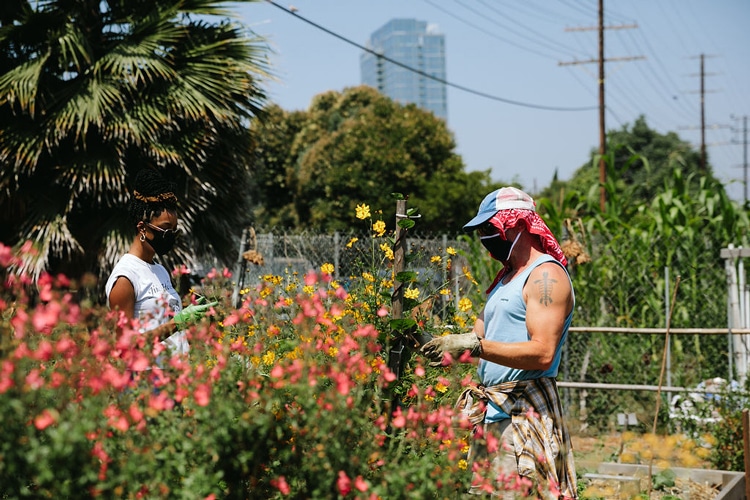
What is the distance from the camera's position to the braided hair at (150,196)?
9.44 feet

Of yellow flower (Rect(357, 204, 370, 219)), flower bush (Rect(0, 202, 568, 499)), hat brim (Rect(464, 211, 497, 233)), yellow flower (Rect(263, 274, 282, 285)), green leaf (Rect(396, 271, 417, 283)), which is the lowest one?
flower bush (Rect(0, 202, 568, 499))

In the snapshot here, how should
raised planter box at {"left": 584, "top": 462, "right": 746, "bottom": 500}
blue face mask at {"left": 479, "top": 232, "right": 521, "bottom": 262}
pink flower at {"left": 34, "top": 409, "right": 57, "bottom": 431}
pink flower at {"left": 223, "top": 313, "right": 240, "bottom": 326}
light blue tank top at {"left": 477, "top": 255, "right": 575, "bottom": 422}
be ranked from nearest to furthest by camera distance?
1. pink flower at {"left": 34, "top": 409, "right": 57, "bottom": 431}
2. pink flower at {"left": 223, "top": 313, "right": 240, "bottom": 326}
3. light blue tank top at {"left": 477, "top": 255, "right": 575, "bottom": 422}
4. blue face mask at {"left": 479, "top": 232, "right": 521, "bottom": 262}
5. raised planter box at {"left": 584, "top": 462, "right": 746, "bottom": 500}

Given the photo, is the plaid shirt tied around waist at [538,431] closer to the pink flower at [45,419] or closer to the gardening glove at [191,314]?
the gardening glove at [191,314]

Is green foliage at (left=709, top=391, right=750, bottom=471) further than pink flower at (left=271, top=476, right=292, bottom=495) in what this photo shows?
Yes

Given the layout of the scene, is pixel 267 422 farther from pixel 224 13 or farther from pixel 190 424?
pixel 224 13

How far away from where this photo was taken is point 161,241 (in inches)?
115

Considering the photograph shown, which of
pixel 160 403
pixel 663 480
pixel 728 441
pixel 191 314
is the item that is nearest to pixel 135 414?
pixel 160 403

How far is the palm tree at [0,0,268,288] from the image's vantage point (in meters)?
6.50

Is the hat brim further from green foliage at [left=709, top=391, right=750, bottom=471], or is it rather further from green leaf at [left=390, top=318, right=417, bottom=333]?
green foliage at [left=709, top=391, right=750, bottom=471]

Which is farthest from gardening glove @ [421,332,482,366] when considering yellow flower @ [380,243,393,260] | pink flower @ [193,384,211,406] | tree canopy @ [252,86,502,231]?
tree canopy @ [252,86,502,231]

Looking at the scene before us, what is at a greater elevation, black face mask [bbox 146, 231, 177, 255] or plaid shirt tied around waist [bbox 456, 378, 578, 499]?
black face mask [bbox 146, 231, 177, 255]

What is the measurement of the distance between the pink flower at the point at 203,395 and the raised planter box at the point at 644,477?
3.36 meters

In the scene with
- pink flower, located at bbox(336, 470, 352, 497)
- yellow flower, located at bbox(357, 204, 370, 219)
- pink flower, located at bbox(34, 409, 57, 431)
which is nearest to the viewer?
pink flower, located at bbox(34, 409, 57, 431)

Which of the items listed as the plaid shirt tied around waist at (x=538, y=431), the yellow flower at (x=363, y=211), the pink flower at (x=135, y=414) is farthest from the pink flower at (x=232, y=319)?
the yellow flower at (x=363, y=211)
